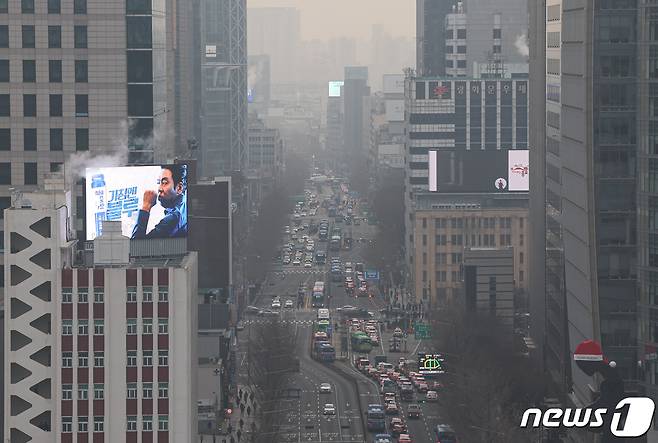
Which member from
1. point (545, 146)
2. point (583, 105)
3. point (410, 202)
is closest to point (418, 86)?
point (410, 202)

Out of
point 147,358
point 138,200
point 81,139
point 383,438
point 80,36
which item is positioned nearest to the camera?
point 147,358

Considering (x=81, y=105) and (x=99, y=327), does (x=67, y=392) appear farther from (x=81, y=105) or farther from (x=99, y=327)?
(x=81, y=105)

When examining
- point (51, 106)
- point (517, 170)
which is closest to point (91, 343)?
point (51, 106)

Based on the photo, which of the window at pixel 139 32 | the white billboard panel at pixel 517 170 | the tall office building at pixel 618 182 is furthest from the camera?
the white billboard panel at pixel 517 170

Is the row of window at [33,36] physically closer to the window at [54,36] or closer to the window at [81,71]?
the window at [54,36]

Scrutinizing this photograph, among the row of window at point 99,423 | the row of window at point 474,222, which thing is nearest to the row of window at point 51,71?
the row of window at point 99,423

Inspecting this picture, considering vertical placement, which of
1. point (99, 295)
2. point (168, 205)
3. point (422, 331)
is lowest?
point (422, 331)
